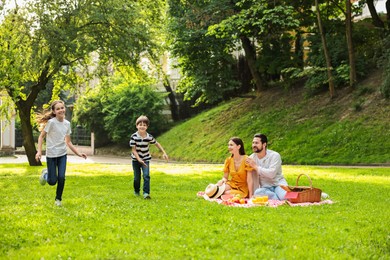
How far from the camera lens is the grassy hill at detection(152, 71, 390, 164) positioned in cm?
2456

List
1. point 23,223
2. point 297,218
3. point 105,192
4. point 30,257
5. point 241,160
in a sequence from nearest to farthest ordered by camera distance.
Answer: point 30,257
point 23,223
point 297,218
point 241,160
point 105,192

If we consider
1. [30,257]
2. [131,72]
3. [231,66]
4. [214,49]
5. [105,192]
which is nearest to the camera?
[30,257]

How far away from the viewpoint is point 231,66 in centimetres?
3888

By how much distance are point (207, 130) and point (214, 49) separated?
19.4ft

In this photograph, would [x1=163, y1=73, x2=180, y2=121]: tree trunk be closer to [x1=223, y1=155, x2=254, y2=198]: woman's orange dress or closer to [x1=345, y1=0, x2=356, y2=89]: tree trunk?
[x1=345, y1=0, x2=356, y2=89]: tree trunk

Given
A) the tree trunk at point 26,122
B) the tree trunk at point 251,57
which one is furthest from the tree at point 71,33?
the tree trunk at point 251,57

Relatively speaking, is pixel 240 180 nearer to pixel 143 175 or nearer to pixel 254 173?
pixel 254 173

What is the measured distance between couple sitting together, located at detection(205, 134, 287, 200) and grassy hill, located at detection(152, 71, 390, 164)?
12.7 meters

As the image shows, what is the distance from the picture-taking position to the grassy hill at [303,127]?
24.6 m

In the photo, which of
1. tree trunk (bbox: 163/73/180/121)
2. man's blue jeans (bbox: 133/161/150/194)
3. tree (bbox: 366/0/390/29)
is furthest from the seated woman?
tree trunk (bbox: 163/73/180/121)

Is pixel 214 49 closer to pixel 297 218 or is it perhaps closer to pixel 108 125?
pixel 108 125

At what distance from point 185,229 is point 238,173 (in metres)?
3.71

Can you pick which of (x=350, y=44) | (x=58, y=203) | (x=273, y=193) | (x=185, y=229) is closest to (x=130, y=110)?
(x=350, y=44)

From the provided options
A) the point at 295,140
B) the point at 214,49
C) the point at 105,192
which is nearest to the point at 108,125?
the point at 214,49
